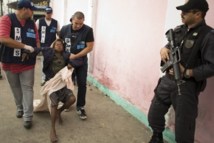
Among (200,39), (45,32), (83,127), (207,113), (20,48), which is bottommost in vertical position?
(83,127)

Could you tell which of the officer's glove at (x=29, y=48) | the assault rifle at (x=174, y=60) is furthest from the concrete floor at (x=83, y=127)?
the assault rifle at (x=174, y=60)

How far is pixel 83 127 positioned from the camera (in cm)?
452

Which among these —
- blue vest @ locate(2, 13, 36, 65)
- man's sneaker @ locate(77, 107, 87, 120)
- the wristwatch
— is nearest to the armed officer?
the wristwatch

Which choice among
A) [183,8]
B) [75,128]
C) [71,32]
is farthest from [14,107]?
[183,8]

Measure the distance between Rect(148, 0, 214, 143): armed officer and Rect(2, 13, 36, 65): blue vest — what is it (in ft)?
6.14

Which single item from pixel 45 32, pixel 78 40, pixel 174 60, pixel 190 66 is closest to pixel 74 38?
pixel 78 40

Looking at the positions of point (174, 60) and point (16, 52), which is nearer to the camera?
point (174, 60)

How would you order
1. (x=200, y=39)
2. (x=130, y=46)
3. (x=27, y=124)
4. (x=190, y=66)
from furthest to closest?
(x=130, y=46) → (x=27, y=124) → (x=190, y=66) → (x=200, y=39)

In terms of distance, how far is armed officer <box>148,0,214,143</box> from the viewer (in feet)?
10.1

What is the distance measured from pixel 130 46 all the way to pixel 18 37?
1.97 m

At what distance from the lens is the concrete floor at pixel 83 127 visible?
13.4 ft

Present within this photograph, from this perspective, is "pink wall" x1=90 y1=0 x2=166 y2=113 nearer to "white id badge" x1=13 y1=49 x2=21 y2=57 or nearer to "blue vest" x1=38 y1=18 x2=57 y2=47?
"blue vest" x1=38 y1=18 x2=57 y2=47

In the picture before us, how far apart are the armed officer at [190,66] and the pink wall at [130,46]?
99 centimetres

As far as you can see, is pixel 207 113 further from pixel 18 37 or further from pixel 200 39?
pixel 18 37
